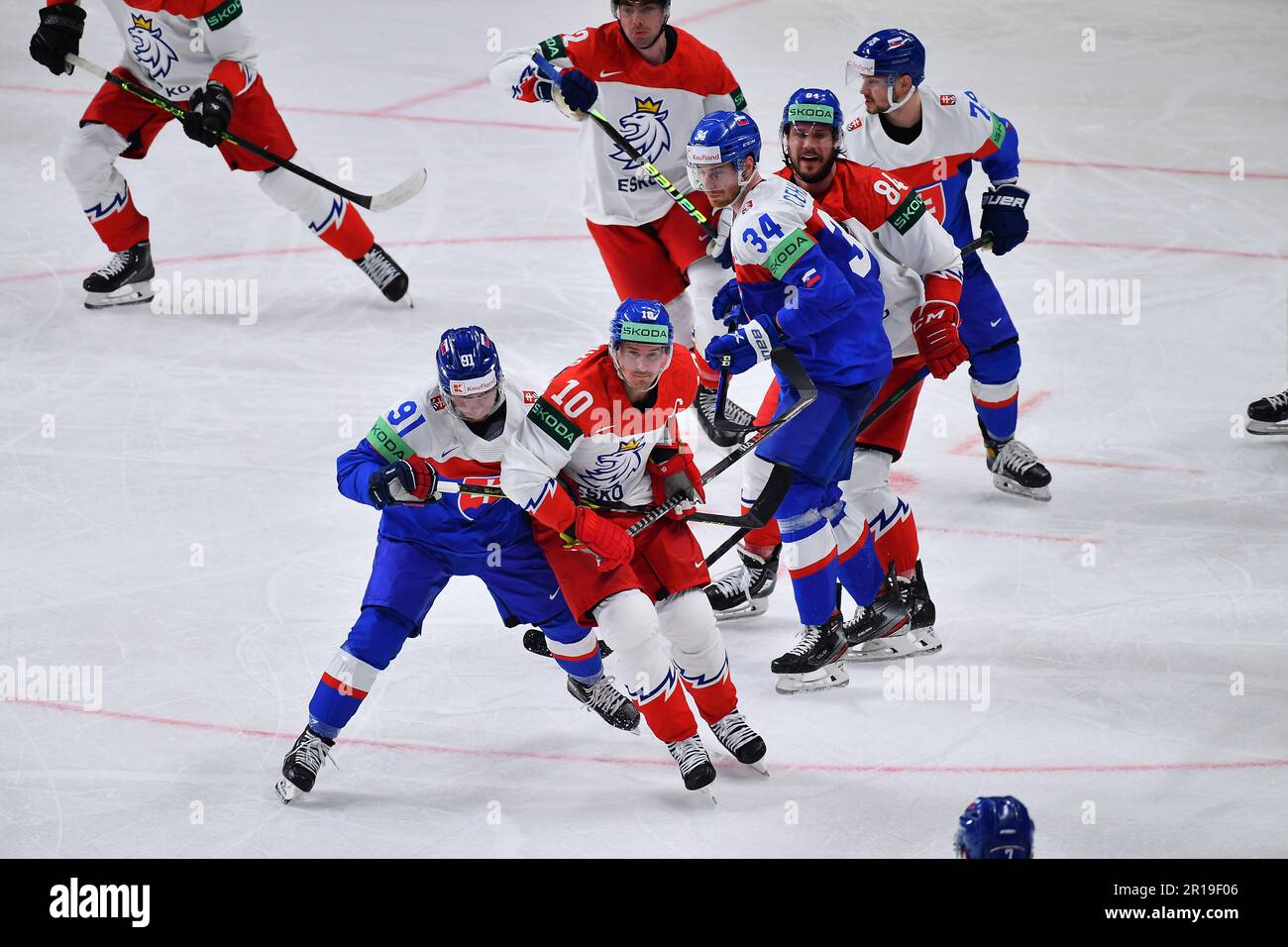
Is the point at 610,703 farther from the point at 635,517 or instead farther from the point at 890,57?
the point at 890,57

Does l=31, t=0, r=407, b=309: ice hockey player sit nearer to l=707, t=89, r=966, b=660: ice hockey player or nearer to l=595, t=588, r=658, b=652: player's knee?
l=707, t=89, r=966, b=660: ice hockey player

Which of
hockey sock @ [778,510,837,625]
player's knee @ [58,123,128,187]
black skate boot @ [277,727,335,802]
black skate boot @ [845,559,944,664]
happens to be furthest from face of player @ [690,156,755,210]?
player's knee @ [58,123,128,187]

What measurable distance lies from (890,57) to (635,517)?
64.8 inches

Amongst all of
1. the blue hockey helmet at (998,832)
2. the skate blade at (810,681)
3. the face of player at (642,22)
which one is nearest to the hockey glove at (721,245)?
the face of player at (642,22)

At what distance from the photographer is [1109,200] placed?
7.40 m

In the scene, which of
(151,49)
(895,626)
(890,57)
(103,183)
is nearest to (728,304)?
(890,57)

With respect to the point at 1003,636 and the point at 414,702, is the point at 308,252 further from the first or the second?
the point at 1003,636

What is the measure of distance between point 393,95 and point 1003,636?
521 cm

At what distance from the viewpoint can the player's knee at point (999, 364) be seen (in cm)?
505

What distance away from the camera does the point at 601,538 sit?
3.55 meters

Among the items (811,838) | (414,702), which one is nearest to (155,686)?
(414,702)

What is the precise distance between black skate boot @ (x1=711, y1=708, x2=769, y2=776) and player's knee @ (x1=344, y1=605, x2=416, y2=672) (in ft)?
2.49

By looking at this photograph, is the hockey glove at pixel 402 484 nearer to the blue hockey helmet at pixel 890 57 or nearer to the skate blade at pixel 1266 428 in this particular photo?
the blue hockey helmet at pixel 890 57

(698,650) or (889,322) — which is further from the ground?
(889,322)
